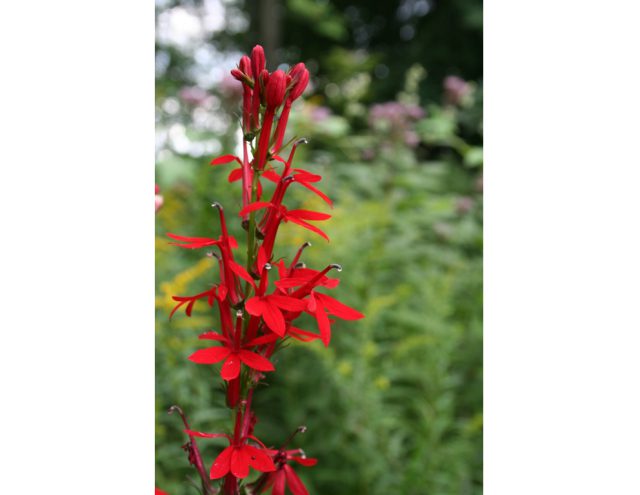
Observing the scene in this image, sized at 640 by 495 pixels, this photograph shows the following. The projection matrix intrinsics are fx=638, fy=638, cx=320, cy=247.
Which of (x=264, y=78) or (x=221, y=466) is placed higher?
(x=264, y=78)

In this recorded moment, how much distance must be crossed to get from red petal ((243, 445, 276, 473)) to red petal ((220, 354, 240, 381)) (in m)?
0.06

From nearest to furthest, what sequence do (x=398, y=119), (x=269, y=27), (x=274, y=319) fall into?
(x=274, y=319)
(x=398, y=119)
(x=269, y=27)

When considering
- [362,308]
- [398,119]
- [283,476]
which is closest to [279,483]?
[283,476]

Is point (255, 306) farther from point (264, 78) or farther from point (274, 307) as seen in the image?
point (264, 78)

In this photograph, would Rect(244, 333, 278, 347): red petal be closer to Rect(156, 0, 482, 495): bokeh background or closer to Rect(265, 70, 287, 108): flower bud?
Rect(265, 70, 287, 108): flower bud

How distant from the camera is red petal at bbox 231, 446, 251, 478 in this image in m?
0.44

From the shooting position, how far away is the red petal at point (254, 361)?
0.45m

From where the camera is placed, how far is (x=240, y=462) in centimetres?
46

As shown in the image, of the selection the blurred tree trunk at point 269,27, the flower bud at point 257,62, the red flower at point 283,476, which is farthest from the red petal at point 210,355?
the blurred tree trunk at point 269,27

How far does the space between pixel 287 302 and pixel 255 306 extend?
25mm

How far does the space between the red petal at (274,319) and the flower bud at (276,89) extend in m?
0.15

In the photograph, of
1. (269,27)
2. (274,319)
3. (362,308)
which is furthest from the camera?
(269,27)

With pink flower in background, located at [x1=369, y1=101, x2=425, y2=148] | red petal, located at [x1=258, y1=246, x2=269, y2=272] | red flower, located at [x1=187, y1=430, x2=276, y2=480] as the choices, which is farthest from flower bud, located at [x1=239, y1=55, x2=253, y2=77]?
pink flower in background, located at [x1=369, y1=101, x2=425, y2=148]

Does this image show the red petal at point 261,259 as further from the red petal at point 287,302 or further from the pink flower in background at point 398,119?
the pink flower in background at point 398,119
